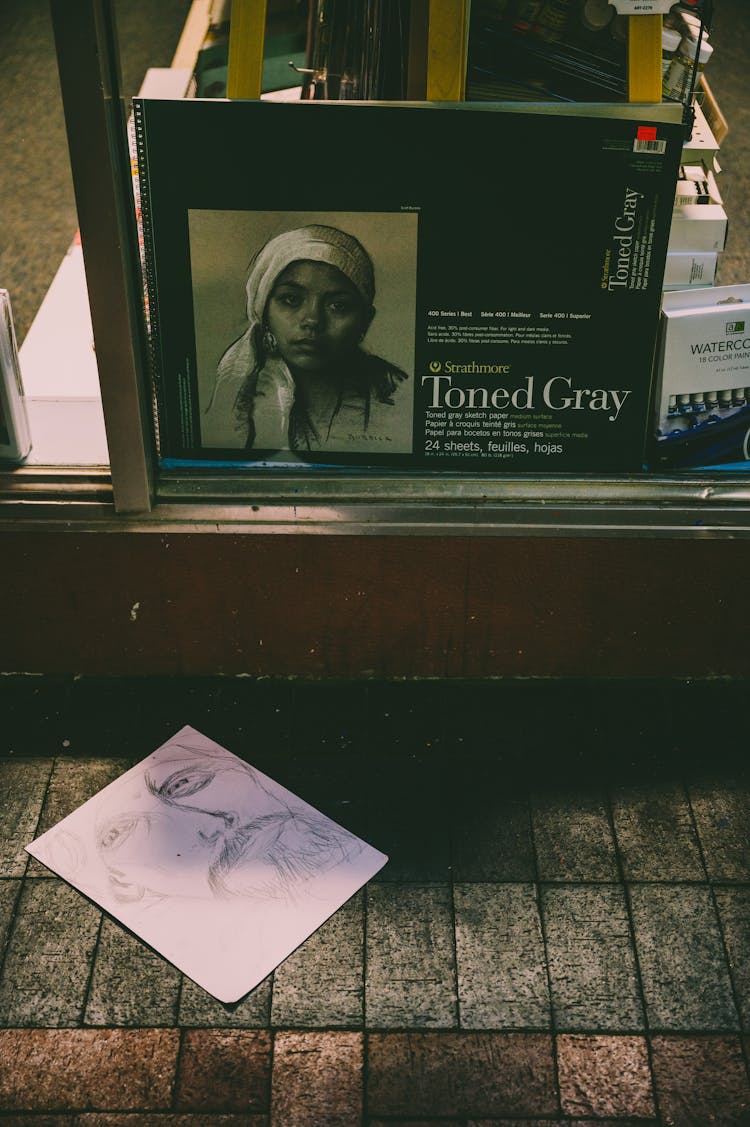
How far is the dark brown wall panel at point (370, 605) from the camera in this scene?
2.14 m

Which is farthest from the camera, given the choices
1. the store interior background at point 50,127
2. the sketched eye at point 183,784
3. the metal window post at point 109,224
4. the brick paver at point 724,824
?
the store interior background at point 50,127

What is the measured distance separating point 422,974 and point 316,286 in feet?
3.95

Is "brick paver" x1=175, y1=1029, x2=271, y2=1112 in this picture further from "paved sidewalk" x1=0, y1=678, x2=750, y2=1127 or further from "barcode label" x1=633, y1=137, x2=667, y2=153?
"barcode label" x1=633, y1=137, x2=667, y2=153

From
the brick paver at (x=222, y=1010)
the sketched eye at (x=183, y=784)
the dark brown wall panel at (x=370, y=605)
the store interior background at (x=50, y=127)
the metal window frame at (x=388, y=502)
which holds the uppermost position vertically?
the store interior background at (x=50, y=127)

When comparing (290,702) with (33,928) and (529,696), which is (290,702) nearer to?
(529,696)

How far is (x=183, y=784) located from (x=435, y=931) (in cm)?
58

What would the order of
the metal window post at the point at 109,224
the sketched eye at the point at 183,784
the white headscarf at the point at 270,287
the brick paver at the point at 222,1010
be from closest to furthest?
the metal window post at the point at 109,224 < the brick paver at the point at 222,1010 < the white headscarf at the point at 270,287 < the sketched eye at the point at 183,784

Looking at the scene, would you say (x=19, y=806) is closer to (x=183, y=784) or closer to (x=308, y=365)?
(x=183, y=784)

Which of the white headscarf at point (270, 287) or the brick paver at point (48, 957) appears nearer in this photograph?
the brick paver at point (48, 957)

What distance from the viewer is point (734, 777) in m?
2.16

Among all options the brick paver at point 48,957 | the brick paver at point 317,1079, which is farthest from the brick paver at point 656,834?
the brick paver at point 48,957

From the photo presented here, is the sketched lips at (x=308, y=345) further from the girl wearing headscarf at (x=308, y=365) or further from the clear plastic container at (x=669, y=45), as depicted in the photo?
the clear plastic container at (x=669, y=45)

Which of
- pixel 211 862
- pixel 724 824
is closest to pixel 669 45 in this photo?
pixel 724 824

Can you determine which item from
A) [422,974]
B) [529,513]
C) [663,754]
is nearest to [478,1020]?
[422,974]
